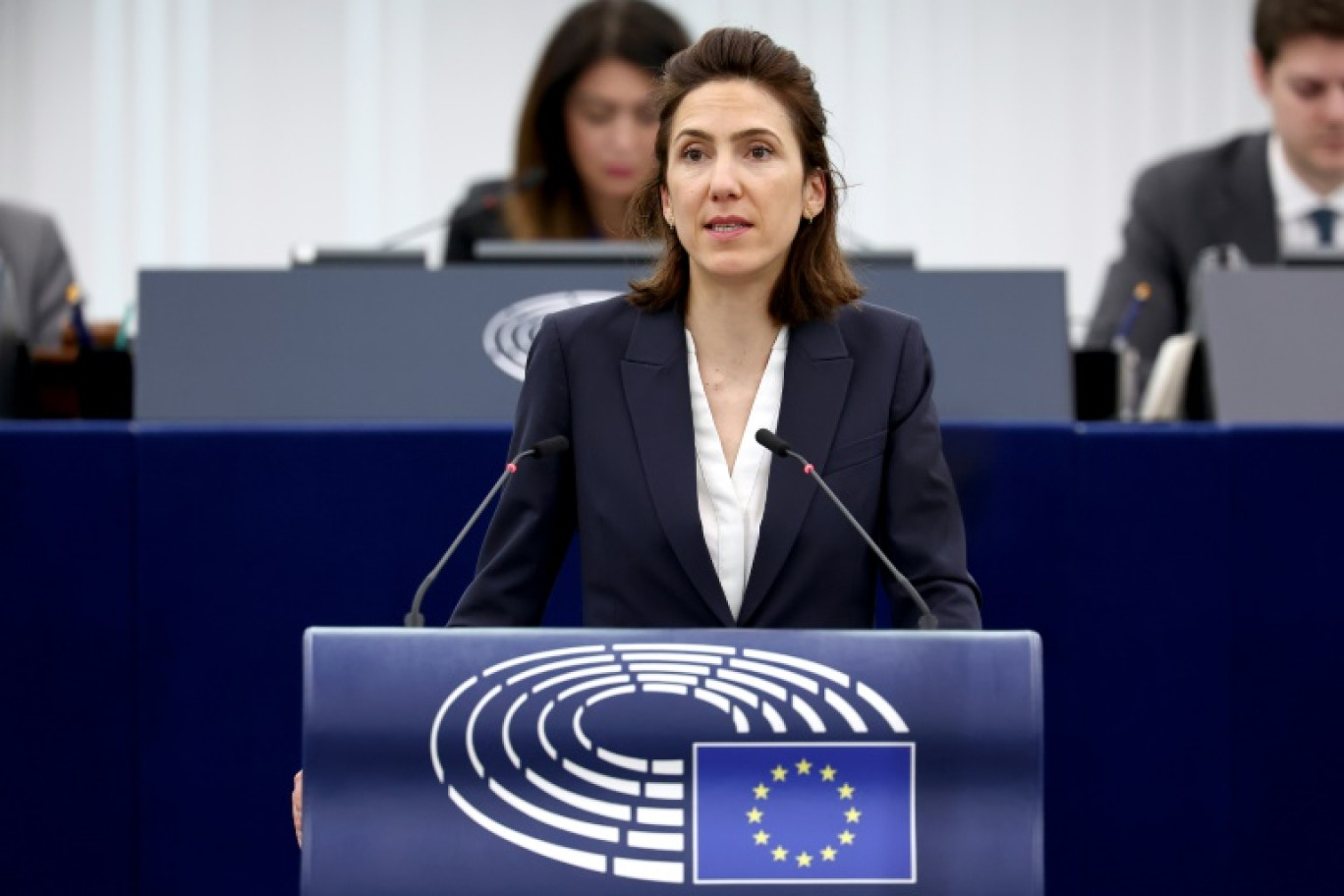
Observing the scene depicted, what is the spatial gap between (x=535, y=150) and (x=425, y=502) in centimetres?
131

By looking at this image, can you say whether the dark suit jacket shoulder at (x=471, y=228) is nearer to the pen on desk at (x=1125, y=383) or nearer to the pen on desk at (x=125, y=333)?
the pen on desk at (x=125, y=333)

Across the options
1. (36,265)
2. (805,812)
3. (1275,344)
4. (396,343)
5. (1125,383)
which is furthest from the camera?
(36,265)

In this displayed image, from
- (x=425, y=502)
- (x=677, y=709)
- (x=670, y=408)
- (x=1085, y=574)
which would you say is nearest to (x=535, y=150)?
(x=425, y=502)

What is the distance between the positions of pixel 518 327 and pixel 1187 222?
177 cm

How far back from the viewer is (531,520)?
76.0 inches

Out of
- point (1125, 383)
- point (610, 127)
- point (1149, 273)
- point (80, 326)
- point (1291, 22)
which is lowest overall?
point (1125, 383)

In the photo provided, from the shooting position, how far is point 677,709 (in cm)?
157

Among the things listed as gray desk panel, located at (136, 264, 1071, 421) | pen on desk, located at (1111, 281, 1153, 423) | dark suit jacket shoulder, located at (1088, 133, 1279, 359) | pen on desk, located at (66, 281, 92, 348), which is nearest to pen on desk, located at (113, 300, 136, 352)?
pen on desk, located at (66, 281, 92, 348)

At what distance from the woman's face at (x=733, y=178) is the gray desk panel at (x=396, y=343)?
0.79 metres

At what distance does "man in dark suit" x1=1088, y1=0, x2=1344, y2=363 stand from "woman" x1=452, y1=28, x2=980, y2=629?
1787mm

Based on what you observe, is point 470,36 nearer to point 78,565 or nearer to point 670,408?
point 78,565

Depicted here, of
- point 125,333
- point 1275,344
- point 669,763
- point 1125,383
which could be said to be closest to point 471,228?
point 125,333

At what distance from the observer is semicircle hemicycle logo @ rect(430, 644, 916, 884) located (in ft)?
5.11

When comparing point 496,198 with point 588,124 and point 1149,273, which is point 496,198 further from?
point 1149,273
